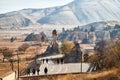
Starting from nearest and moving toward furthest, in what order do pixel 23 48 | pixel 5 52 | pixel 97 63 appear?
pixel 97 63
pixel 5 52
pixel 23 48

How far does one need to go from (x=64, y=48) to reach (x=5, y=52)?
19318 mm

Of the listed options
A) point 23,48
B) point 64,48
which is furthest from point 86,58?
point 23,48

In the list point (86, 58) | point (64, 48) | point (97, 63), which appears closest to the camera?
point (97, 63)

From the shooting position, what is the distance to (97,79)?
30641 mm

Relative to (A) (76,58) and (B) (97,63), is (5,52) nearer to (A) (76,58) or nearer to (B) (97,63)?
(A) (76,58)

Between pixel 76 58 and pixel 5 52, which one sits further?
pixel 5 52

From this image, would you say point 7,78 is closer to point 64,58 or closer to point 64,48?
point 64,58

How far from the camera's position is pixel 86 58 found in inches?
2815

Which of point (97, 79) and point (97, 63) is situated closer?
point (97, 79)

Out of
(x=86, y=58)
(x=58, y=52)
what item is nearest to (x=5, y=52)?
(x=58, y=52)

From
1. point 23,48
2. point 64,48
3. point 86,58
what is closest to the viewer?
point 86,58

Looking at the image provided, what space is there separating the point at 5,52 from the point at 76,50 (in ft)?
91.9

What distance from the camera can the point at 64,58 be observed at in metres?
76.0

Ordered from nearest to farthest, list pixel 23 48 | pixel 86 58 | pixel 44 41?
pixel 86 58, pixel 23 48, pixel 44 41
